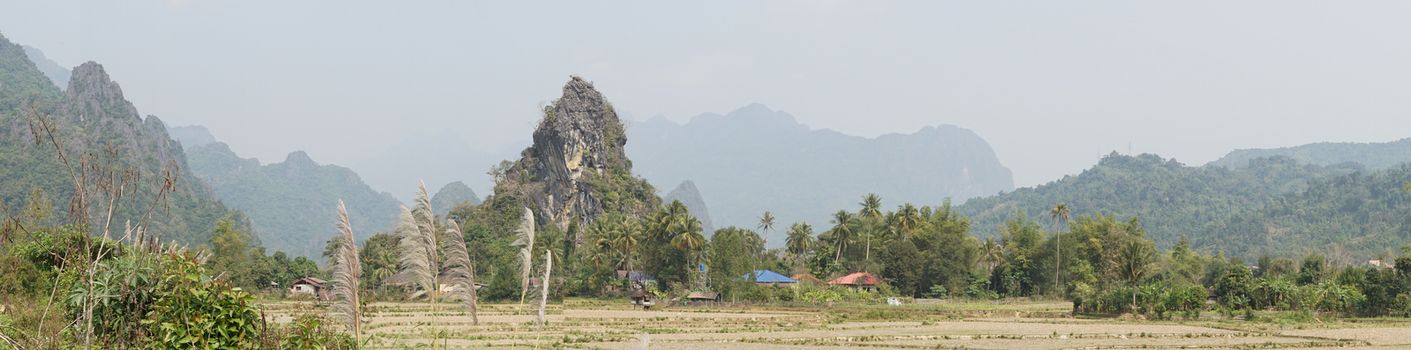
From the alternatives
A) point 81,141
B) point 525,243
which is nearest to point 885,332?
point 525,243

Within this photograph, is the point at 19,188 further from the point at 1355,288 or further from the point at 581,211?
the point at 1355,288

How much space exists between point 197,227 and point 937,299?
110594 millimetres

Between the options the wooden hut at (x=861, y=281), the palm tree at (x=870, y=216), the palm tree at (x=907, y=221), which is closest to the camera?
the wooden hut at (x=861, y=281)

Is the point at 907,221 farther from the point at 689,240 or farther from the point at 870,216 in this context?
the point at 689,240

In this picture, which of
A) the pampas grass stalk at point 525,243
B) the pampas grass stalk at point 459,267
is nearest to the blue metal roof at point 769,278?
the pampas grass stalk at point 525,243

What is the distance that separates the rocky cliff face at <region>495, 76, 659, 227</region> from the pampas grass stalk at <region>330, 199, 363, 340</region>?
339 ft

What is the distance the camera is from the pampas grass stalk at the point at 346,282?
27.4 ft

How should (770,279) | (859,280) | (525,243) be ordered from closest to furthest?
(525,243) < (770,279) < (859,280)

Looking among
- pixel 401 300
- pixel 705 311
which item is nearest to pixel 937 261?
pixel 705 311

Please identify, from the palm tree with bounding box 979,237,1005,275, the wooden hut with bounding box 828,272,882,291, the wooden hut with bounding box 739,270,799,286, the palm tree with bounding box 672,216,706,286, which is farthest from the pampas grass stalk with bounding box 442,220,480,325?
the palm tree with bounding box 979,237,1005,275

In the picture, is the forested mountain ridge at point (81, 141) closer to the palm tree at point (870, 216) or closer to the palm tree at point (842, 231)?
the palm tree at point (842, 231)

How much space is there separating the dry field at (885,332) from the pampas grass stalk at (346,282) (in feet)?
50.0

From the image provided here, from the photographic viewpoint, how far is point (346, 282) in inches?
334

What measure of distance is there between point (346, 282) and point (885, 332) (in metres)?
32.7
